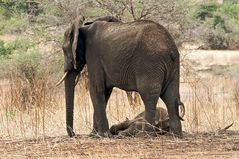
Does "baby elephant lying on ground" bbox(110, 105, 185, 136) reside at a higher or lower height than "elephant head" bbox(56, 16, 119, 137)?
lower

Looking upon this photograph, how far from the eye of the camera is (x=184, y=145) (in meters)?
9.62

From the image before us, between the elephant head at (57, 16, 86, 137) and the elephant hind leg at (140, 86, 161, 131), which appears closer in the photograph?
the elephant hind leg at (140, 86, 161, 131)

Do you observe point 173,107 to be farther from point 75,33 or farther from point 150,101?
point 75,33

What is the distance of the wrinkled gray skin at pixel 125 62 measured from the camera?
10125 mm

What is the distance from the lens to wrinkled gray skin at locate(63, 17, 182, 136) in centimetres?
1012

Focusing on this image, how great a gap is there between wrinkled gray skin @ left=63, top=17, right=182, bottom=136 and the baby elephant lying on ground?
0.18m

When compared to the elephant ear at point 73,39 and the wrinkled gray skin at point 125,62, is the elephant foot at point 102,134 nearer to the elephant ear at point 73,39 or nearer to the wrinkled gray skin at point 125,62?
the wrinkled gray skin at point 125,62

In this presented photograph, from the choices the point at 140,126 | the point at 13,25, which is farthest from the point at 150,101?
the point at 13,25

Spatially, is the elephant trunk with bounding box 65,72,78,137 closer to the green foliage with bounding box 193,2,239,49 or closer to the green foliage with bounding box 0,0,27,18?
the green foliage with bounding box 0,0,27,18

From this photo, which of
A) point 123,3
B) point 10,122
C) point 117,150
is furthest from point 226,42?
point 117,150

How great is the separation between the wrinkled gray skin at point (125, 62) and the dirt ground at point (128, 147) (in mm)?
374

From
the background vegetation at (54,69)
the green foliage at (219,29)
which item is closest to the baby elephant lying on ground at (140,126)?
the background vegetation at (54,69)

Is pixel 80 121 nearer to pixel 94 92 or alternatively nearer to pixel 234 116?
pixel 94 92

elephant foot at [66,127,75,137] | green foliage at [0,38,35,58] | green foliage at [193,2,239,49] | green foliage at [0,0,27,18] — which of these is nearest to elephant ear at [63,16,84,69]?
elephant foot at [66,127,75,137]
